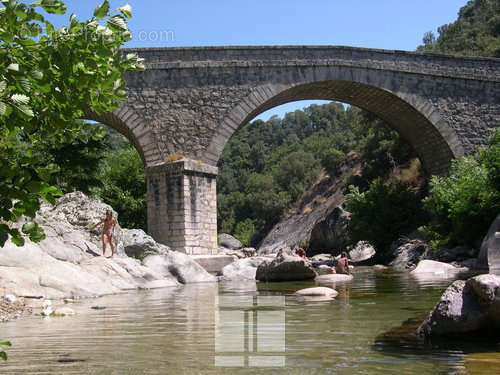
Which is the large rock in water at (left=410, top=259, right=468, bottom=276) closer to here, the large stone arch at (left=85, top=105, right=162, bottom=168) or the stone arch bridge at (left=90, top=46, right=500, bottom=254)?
the stone arch bridge at (left=90, top=46, right=500, bottom=254)

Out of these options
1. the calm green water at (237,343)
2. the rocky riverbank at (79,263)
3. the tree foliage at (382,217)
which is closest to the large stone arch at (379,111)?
the tree foliage at (382,217)

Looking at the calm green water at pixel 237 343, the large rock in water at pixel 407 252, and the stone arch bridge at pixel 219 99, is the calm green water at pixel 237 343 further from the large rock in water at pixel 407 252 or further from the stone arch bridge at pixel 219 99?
the large rock in water at pixel 407 252

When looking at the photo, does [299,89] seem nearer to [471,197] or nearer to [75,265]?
[471,197]

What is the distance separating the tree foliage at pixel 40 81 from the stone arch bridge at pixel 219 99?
12.8 m

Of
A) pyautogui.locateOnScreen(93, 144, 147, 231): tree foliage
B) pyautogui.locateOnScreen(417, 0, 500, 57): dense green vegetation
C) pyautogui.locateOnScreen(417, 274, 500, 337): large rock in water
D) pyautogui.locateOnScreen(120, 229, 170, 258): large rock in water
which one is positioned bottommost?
pyautogui.locateOnScreen(417, 274, 500, 337): large rock in water

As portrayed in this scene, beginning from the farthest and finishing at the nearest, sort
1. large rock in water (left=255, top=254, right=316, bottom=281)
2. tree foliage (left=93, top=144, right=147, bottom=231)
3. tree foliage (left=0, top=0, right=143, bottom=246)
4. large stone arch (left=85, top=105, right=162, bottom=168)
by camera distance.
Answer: tree foliage (left=93, top=144, right=147, bottom=231) < large stone arch (left=85, top=105, right=162, bottom=168) < large rock in water (left=255, top=254, right=316, bottom=281) < tree foliage (left=0, top=0, right=143, bottom=246)

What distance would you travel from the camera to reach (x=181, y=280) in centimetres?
1045

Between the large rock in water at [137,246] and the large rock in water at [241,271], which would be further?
the large rock in water at [137,246]

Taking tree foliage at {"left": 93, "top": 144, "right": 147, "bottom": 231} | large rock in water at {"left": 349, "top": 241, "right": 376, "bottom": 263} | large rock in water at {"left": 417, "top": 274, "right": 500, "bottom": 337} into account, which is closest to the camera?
large rock in water at {"left": 417, "top": 274, "right": 500, "bottom": 337}

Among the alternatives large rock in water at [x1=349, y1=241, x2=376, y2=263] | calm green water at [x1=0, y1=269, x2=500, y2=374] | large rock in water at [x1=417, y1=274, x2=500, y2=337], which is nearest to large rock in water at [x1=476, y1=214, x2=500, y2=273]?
calm green water at [x1=0, y1=269, x2=500, y2=374]

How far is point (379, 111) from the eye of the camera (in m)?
19.3

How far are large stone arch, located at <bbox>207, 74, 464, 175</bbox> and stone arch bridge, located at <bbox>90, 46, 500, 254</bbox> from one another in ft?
0.11

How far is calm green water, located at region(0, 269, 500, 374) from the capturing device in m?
2.76

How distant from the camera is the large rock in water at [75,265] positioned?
23.1ft
